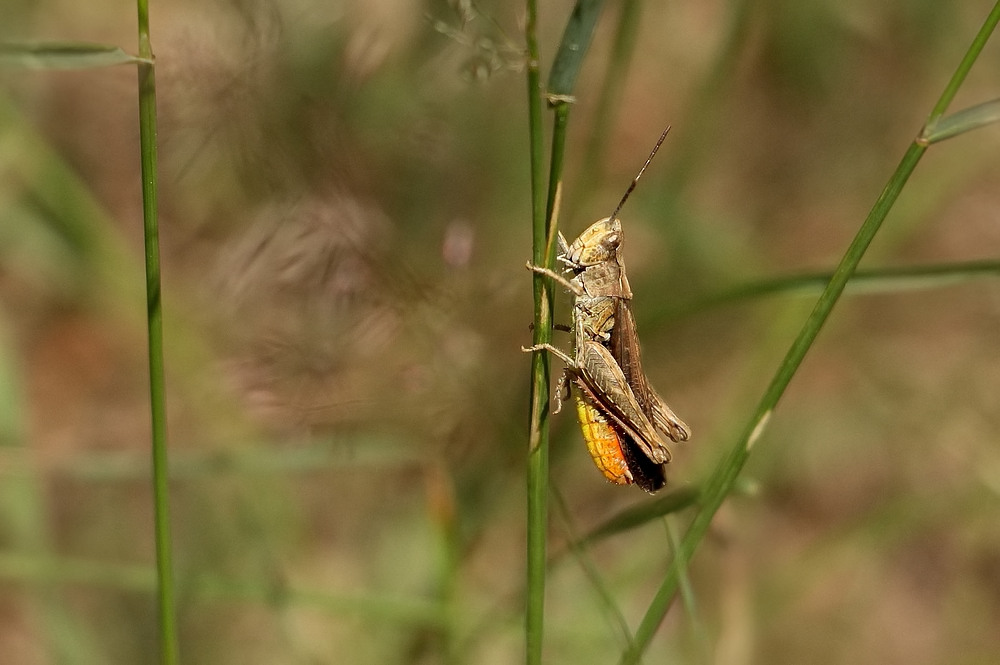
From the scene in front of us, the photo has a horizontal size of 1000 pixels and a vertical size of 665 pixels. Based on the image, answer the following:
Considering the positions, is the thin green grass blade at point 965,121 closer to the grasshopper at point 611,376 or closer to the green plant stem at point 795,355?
the green plant stem at point 795,355

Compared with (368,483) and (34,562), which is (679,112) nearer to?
(368,483)

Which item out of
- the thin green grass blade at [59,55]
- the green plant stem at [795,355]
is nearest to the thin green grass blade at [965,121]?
the green plant stem at [795,355]

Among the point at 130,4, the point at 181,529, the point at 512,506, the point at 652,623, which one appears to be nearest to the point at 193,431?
the point at 181,529

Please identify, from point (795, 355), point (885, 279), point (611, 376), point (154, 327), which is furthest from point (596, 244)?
point (154, 327)

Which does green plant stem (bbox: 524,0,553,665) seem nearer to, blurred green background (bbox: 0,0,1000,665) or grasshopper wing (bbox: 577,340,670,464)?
blurred green background (bbox: 0,0,1000,665)

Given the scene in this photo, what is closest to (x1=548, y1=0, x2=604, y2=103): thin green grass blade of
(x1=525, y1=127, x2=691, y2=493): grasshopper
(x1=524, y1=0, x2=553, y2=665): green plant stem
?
(x1=524, y1=0, x2=553, y2=665): green plant stem

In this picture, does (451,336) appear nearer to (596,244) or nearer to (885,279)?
(596,244)
